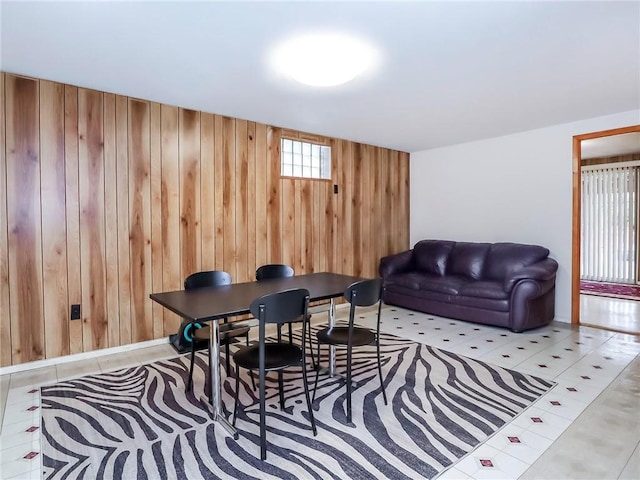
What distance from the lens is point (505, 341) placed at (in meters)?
3.86

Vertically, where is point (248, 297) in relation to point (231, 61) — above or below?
below

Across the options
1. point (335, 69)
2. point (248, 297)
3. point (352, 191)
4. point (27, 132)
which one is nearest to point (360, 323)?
point (352, 191)

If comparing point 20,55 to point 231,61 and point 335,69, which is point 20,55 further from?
point 335,69

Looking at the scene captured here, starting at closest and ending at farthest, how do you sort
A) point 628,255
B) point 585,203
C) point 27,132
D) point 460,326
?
1. point 27,132
2. point 460,326
3. point 628,255
4. point 585,203

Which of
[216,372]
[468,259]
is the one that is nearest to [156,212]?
[216,372]

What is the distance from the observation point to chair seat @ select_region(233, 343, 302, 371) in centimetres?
206

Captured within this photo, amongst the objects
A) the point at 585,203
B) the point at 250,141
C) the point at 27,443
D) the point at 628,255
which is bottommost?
the point at 27,443

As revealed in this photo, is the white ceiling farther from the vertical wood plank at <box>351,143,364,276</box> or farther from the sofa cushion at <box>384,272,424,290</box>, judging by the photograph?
the sofa cushion at <box>384,272,424,290</box>

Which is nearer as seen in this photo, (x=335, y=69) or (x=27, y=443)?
(x=27, y=443)

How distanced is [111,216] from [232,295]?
1890 mm

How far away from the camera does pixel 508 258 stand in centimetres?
474

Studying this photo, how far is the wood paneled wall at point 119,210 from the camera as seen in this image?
3.09 meters

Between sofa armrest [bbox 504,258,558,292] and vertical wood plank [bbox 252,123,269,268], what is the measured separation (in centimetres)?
293

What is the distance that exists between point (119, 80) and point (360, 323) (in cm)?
360
